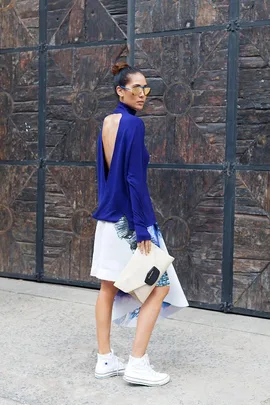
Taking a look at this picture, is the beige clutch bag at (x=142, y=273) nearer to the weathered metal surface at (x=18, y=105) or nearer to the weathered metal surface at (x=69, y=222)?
the weathered metal surface at (x=69, y=222)

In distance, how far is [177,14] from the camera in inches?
254

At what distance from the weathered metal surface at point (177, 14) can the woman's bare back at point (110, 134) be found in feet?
7.12

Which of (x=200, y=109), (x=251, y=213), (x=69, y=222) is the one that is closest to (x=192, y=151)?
(x=200, y=109)

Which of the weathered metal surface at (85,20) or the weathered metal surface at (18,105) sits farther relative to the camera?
the weathered metal surface at (18,105)

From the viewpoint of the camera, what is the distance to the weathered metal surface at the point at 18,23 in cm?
746

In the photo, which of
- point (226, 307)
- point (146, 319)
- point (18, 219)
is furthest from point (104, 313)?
point (18, 219)

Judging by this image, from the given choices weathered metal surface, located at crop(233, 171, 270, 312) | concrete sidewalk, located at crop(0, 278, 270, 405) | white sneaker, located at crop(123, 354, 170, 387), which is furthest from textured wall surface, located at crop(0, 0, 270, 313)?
white sneaker, located at crop(123, 354, 170, 387)

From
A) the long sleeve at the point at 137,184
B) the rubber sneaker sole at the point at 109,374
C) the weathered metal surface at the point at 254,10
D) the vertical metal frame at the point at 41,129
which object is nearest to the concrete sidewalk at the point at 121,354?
the rubber sneaker sole at the point at 109,374

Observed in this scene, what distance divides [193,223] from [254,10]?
1855 mm

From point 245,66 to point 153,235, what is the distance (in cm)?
221

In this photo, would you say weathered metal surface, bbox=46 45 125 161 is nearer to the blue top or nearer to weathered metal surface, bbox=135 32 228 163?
weathered metal surface, bbox=135 32 228 163

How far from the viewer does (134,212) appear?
4355mm

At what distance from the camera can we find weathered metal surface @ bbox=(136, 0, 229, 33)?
6242 mm

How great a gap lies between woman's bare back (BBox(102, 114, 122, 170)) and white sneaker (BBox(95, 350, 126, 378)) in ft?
3.98
